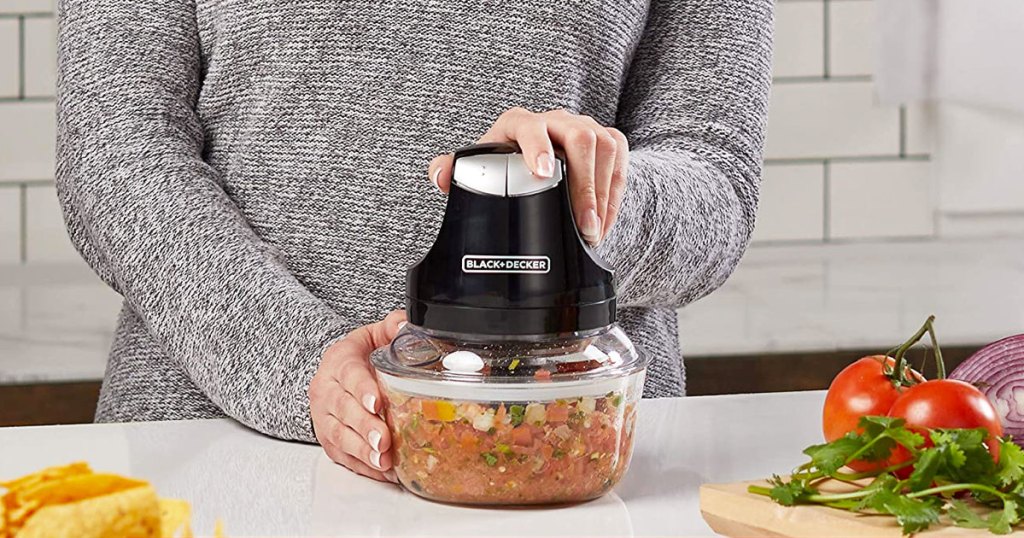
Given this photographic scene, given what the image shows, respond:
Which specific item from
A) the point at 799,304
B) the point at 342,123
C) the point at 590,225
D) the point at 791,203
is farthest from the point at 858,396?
the point at 791,203

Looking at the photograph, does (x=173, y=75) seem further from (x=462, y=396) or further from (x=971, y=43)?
(x=971, y=43)

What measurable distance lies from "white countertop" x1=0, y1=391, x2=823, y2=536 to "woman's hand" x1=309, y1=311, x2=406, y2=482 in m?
0.02

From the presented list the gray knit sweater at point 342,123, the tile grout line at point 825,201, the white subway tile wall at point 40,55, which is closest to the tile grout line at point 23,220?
the white subway tile wall at point 40,55

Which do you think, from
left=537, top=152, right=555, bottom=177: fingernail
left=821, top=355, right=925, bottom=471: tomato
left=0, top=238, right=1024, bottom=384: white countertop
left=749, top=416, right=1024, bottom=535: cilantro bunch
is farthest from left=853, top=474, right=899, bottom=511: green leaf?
left=0, top=238, right=1024, bottom=384: white countertop

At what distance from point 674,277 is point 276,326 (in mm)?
312

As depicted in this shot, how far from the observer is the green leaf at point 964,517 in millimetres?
616

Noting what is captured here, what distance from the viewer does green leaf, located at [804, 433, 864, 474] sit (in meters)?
0.67

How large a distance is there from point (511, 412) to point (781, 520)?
0.47 feet

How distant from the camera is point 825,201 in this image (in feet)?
7.25

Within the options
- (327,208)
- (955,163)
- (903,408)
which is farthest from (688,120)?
(955,163)

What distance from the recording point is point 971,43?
2107 millimetres

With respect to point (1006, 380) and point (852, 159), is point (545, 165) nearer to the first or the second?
point (1006, 380)

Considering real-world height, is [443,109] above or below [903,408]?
above

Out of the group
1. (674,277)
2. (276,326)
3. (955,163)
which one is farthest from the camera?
(955,163)
